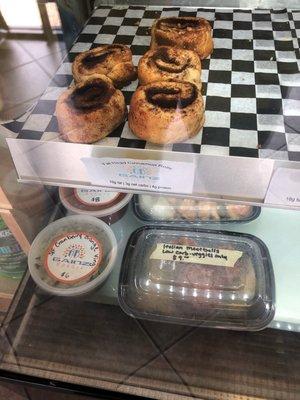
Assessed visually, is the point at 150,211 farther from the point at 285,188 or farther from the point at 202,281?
the point at 285,188

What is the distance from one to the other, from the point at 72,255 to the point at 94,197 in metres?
0.22

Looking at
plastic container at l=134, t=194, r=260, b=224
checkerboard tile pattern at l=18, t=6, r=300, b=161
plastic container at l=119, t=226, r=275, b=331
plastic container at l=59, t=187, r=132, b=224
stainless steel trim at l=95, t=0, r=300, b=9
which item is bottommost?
plastic container at l=119, t=226, r=275, b=331

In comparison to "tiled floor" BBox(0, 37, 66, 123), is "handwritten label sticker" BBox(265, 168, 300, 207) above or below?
below

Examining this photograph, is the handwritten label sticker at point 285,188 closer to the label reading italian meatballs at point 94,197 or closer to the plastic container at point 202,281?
the plastic container at point 202,281

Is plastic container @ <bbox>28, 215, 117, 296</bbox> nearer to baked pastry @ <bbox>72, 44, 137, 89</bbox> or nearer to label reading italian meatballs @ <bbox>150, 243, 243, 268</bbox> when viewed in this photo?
label reading italian meatballs @ <bbox>150, 243, 243, 268</bbox>

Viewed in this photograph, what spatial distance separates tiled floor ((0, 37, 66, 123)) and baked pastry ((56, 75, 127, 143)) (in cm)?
18

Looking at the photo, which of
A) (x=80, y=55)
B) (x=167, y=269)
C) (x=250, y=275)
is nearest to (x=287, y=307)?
(x=250, y=275)

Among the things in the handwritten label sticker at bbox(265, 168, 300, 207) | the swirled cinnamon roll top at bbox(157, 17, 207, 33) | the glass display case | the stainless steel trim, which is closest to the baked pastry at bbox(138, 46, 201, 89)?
the glass display case

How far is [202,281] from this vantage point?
43.9 inches

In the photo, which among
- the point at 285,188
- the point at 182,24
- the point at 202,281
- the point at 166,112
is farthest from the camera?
the point at 182,24

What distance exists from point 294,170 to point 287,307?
1.41 feet

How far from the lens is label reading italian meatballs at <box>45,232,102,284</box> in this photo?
43.6 inches

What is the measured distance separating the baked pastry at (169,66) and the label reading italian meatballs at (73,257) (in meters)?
0.52

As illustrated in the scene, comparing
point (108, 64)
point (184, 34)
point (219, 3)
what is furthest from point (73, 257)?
point (219, 3)
